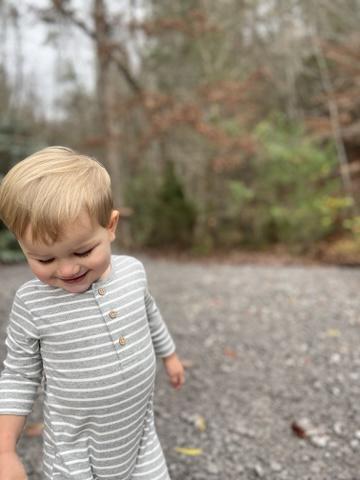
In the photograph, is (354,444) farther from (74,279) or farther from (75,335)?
(74,279)

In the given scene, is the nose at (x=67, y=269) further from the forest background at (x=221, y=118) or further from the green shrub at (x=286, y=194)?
the green shrub at (x=286, y=194)

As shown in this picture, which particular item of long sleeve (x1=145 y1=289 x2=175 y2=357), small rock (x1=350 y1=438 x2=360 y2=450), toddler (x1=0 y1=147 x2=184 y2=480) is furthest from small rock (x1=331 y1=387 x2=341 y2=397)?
toddler (x1=0 y1=147 x2=184 y2=480)

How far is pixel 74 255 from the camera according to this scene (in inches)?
50.3

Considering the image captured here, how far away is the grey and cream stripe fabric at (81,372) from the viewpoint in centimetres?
138

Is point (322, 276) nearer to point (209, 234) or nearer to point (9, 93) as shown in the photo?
point (209, 234)

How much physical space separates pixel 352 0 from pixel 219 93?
4060mm

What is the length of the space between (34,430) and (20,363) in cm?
143

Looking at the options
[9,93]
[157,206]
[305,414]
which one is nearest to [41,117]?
[9,93]

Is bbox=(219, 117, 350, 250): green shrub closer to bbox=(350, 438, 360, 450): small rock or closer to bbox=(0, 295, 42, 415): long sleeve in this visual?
bbox=(350, 438, 360, 450): small rock

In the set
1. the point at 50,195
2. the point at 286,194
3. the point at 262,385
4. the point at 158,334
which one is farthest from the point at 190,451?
the point at 286,194

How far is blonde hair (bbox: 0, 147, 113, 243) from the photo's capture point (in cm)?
120

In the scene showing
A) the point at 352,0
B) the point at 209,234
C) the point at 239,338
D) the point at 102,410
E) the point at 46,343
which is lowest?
the point at 209,234

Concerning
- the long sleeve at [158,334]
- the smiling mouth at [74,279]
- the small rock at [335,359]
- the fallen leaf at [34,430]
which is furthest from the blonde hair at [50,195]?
the small rock at [335,359]

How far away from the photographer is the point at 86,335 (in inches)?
54.4
